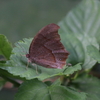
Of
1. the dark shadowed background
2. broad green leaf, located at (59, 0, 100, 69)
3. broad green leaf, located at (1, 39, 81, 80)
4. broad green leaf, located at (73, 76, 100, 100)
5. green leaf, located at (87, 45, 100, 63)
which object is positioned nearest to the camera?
broad green leaf, located at (1, 39, 81, 80)

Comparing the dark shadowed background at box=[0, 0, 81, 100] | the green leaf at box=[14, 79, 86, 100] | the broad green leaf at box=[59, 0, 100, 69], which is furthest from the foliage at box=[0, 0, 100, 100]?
→ the dark shadowed background at box=[0, 0, 81, 100]

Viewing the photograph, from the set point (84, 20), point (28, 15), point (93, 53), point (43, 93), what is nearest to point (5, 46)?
point (43, 93)

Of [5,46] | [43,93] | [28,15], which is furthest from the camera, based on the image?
[28,15]

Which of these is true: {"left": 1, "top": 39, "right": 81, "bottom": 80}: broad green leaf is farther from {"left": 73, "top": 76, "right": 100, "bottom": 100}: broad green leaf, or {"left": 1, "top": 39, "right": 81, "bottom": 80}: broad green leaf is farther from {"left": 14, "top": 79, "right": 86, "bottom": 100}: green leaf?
{"left": 73, "top": 76, "right": 100, "bottom": 100}: broad green leaf

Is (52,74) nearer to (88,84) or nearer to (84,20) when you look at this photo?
(88,84)

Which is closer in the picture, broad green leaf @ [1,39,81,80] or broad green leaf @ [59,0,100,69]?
broad green leaf @ [1,39,81,80]

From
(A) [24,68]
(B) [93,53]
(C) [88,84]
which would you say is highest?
(A) [24,68]

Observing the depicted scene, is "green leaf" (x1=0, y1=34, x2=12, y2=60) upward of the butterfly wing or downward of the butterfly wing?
upward
